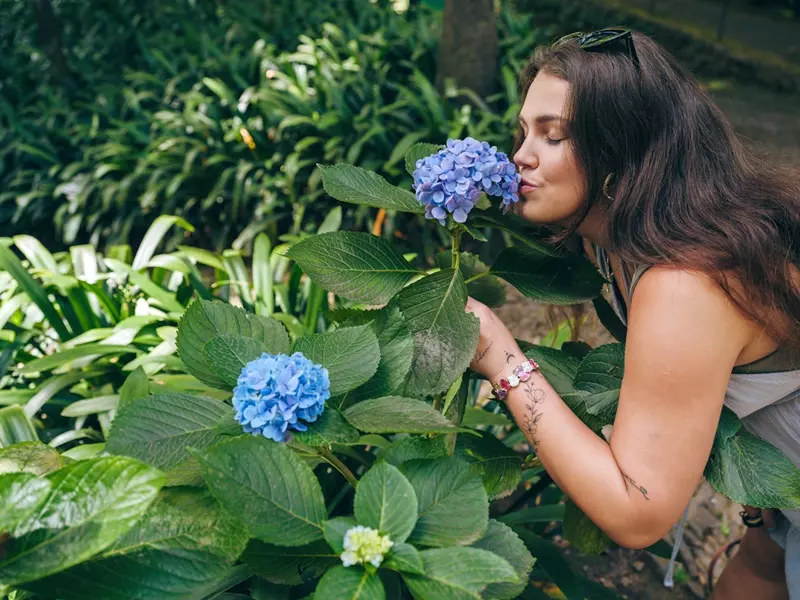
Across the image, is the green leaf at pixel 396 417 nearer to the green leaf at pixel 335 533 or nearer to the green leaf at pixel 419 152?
the green leaf at pixel 335 533

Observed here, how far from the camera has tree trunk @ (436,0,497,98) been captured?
4.66 m

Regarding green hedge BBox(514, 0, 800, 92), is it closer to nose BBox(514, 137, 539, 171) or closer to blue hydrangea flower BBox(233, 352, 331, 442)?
nose BBox(514, 137, 539, 171)

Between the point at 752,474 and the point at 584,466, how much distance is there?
299 mm

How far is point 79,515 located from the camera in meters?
0.96

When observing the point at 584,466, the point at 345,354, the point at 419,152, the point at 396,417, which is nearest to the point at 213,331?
the point at 345,354

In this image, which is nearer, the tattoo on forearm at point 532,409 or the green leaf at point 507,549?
the green leaf at point 507,549

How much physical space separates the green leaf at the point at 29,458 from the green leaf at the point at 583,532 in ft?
3.31

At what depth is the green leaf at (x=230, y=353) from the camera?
1.17 m

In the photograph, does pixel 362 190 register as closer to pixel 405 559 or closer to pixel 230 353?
pixel 230 353

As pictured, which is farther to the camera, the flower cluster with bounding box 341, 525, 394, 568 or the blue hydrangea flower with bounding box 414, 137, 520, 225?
the blue hydrangea flower with bounding box 414, 137, 520, 225

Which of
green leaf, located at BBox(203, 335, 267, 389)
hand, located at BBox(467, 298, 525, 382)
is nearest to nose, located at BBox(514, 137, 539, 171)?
hand, located at BBox(467, 298, 525, 382)

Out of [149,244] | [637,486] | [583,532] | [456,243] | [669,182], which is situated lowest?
[149,244]

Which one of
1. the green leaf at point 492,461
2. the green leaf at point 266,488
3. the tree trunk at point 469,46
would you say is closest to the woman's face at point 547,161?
the green leaf at point 492,461

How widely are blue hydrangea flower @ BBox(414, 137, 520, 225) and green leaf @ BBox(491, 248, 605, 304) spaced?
216 millimetres
